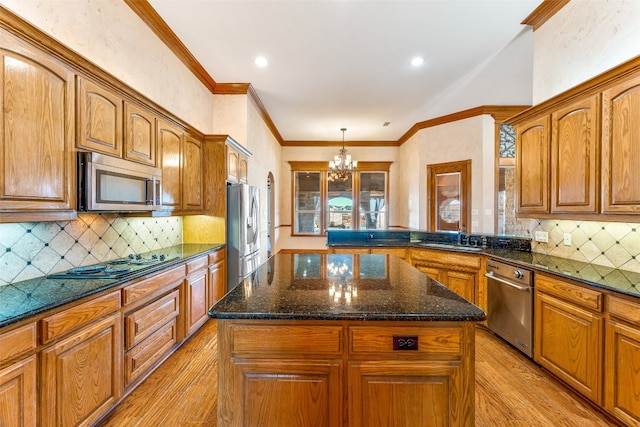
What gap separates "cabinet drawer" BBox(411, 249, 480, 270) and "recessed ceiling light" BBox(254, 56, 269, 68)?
305 centimetres

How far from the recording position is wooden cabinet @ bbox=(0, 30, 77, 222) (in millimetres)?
1355

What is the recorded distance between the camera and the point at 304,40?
3066 millimetres

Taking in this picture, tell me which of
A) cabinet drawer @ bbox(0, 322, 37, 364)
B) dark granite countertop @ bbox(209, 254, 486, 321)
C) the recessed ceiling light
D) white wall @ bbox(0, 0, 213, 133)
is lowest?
cabinet drawer @ bbox(0, 322, 37, 364)

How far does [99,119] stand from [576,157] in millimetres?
3565

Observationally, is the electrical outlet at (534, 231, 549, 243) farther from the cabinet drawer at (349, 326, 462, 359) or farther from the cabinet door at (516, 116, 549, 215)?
the cabinet drawer at (349, 326, 462, 359)

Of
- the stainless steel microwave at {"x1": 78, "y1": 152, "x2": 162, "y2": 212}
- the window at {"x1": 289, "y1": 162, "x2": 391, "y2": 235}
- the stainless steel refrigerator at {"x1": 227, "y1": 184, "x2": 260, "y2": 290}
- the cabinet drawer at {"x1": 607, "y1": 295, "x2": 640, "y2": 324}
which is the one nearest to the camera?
the cabinet drawer at {"x1": 607, "y1": 295, "x2": 640, "y2": 324}

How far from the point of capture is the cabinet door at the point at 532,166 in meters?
2.54

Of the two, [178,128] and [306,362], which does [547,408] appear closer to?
[306,362]

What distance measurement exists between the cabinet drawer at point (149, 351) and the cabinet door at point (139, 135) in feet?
4.69

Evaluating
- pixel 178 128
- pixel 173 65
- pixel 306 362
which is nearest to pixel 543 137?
pixel 306 362

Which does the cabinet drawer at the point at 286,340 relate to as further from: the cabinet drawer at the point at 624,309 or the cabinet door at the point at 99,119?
the cabinet drawer at the point at 624,309

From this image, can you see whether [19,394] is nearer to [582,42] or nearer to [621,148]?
[621,148]

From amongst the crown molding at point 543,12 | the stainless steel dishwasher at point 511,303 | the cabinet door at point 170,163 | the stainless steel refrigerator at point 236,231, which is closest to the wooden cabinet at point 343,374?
the stainless steel dishwasher at point 511,303

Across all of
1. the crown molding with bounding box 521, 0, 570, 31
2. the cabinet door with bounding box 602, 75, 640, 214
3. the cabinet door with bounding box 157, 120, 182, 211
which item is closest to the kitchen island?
the cabinet door with bounding box 602, 75, 640, 214
